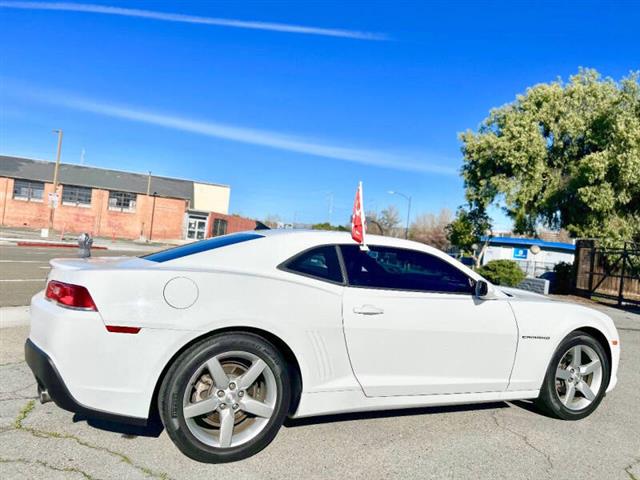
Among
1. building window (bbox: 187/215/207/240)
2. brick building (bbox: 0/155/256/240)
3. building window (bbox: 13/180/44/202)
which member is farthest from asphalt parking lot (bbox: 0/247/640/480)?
building window (bbox: 13/180/44/202)

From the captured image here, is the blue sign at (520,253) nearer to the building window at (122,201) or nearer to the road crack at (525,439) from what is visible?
the building window at (122,201)

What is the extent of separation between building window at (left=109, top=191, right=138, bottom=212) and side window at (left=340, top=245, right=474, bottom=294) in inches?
2022

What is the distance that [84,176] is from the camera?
2021 inches

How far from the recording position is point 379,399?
355cm

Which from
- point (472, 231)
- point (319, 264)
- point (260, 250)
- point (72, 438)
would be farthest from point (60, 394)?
point (472, 231)

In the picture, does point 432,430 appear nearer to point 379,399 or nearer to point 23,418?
point 379,399

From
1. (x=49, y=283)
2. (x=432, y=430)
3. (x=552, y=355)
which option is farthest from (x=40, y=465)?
(x=552, y=355)

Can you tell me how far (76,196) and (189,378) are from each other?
171ft

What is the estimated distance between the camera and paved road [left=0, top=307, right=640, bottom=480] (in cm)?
302

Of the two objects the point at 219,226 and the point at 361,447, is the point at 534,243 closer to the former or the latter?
the point at 219,226

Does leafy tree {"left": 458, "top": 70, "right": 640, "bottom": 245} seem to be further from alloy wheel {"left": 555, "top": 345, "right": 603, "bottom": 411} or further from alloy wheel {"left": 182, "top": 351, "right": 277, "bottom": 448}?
alloy wheel {"left": 182, "top": 351, "right": 277, "bottom": 448}

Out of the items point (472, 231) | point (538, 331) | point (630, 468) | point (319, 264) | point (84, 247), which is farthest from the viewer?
point (472, 231)

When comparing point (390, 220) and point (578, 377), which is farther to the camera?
point (390, 220)

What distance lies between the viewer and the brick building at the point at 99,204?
160 feet
